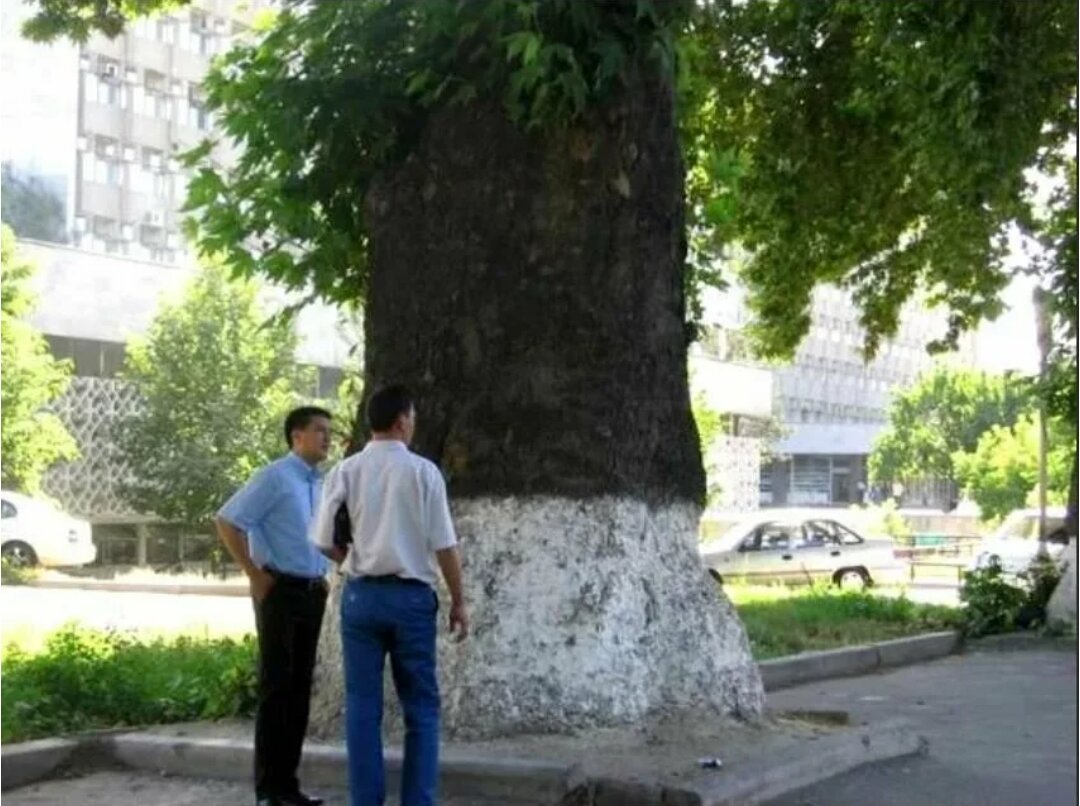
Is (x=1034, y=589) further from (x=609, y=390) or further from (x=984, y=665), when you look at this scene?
(x=609, y=390)

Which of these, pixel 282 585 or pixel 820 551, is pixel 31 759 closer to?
pixel 282 585

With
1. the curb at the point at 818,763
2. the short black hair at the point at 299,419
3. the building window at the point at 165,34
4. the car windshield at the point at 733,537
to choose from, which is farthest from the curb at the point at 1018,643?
the building window at the point at 165,34

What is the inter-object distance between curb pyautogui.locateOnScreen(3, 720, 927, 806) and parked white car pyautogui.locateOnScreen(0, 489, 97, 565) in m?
24.1

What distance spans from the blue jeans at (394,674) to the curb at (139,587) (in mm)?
21361

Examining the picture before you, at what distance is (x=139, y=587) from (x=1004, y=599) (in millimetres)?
14924

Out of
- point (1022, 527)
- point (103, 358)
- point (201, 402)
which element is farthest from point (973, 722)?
point (103, 358)

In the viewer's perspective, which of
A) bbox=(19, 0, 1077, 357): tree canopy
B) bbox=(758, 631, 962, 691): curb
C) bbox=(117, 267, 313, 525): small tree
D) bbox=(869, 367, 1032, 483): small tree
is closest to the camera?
bbox=(19, 0, 1077, 357): tree canopy

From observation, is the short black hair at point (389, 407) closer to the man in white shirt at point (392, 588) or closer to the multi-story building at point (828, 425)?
the man in white shirt at point (392, 588)

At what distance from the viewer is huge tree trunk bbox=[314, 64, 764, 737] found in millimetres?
8594

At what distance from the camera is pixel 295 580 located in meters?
7.71

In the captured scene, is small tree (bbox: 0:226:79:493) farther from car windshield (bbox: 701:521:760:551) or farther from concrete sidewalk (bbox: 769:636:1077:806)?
concrete sidewalk (bbox: 769:636:1077:806)

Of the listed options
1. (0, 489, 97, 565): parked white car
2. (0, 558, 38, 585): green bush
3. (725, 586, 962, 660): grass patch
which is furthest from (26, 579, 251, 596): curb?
(725, 586, 962, 660): grass patch

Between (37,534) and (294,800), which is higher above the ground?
(37,534)

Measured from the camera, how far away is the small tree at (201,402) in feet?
132
